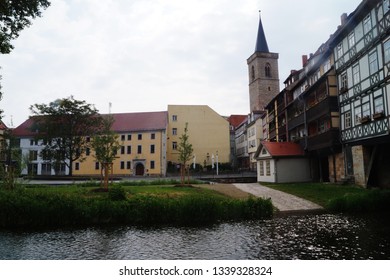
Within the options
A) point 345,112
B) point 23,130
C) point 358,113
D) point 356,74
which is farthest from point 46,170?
point 356,74

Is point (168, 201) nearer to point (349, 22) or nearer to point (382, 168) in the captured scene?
point (382, 168)

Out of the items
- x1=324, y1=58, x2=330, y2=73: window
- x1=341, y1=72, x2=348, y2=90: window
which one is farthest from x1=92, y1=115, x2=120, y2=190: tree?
x1=324, y1=58, x2=330, y2=73: window

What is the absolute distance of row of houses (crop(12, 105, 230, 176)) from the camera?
5531 cm

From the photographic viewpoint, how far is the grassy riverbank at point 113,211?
13406 millimetres

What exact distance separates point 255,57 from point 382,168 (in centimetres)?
5271

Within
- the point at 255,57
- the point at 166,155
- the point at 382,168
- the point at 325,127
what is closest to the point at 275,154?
the point at 325,127

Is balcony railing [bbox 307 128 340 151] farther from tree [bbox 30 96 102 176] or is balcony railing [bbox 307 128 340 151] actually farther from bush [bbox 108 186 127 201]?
tree [bbox 30 96 102 176]

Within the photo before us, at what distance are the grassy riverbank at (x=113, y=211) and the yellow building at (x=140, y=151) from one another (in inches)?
1535

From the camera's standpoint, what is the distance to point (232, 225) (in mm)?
12797

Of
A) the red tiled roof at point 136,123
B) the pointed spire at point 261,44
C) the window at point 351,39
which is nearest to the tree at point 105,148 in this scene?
the window at point 351,39

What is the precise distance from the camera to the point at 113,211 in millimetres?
14016

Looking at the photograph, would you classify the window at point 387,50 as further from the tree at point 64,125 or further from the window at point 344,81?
the tree at point 64,125

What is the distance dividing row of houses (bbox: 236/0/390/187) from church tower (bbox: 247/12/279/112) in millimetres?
29399

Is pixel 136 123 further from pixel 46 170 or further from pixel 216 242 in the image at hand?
pixel 216 242
